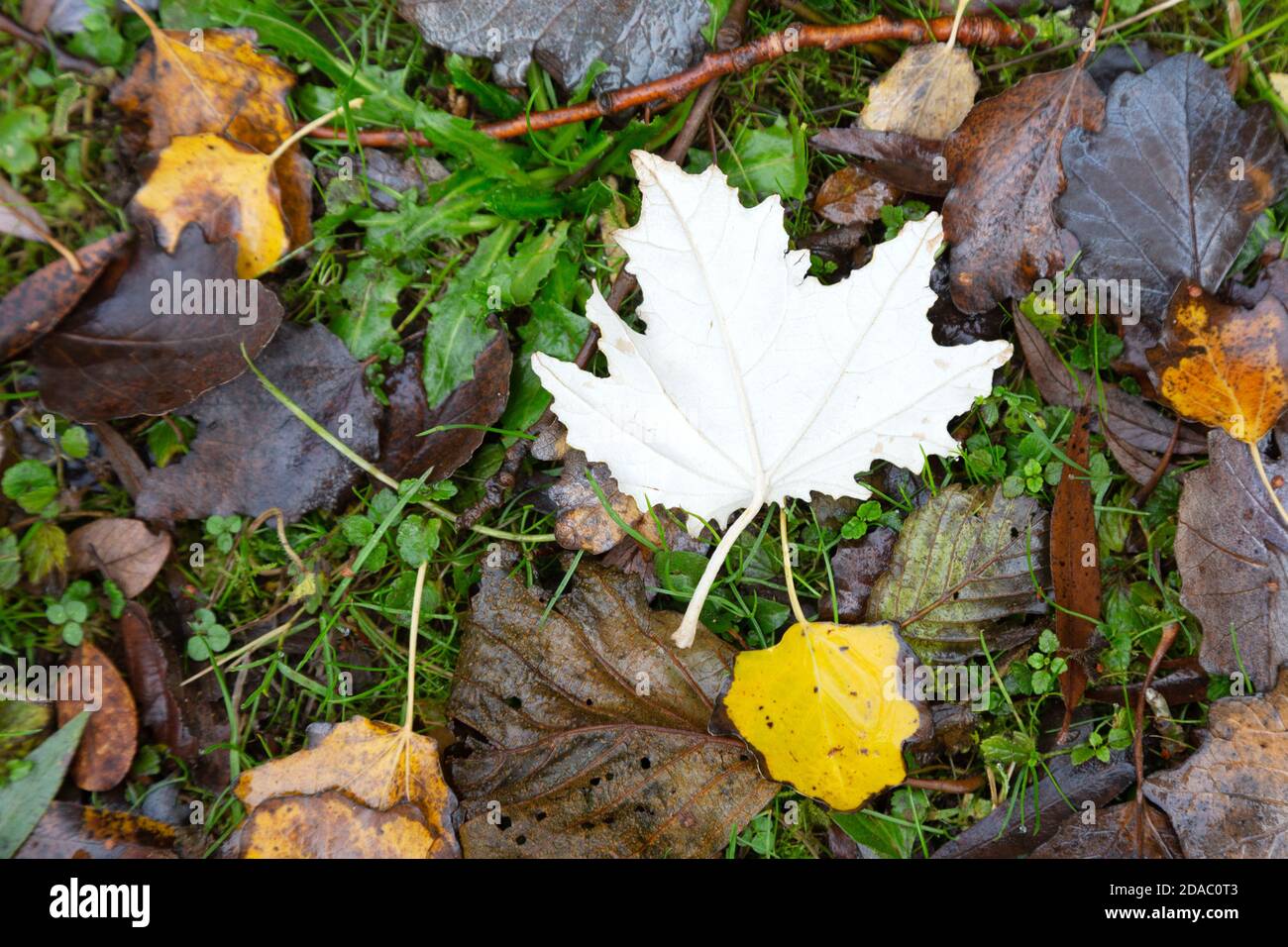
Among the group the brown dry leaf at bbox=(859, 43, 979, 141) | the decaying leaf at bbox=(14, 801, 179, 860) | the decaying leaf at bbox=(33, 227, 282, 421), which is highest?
the brown dry leaf at bbox=(859, 43, 979, 141)

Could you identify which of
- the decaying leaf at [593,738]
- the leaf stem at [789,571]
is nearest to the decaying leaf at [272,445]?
the decaying leaf at [593,738]

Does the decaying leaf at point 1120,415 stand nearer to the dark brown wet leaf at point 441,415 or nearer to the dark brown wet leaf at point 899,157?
the dark brown wet leaf at point 899,157

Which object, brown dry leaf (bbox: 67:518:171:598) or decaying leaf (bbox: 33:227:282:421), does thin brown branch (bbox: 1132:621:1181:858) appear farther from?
brown dry leaf (bbox: 67:518:171:598)

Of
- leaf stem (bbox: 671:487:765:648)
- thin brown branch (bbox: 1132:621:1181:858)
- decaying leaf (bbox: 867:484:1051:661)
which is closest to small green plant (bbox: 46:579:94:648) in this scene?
leaf stem (bbox: 671:487:765:648)

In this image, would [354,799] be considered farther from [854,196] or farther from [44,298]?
[854,196]

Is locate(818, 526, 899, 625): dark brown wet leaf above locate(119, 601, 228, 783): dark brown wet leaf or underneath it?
above

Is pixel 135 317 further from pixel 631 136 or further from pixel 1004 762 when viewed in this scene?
pixel 1004 762
